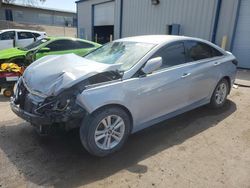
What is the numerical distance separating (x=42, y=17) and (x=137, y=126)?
4228 centimetres

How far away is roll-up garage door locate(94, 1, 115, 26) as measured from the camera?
1783cm

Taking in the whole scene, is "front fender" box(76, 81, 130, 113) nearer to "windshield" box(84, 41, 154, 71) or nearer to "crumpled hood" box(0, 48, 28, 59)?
"windshield" box(84, 41, 154, 71)

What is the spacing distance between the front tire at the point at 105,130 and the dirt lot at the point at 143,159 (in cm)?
16

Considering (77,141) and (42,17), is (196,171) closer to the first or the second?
(77,141)

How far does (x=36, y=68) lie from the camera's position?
3.78 meters

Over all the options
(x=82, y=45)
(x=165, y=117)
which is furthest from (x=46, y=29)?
(x=165, y=117)

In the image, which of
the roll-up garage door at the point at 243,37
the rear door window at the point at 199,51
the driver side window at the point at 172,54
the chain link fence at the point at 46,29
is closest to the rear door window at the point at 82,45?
the rear door window at the point at 199,51

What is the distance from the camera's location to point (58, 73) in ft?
10.9

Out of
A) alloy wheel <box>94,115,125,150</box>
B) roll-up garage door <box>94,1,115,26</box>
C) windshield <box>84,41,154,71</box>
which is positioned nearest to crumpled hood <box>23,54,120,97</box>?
windshield <box>84,41,154,71</box>

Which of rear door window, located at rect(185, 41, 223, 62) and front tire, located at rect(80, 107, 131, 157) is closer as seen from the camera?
front tire, located at rect(80, 107, 131, 157)

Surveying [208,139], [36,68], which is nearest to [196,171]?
[208,139]

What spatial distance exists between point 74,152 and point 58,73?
3.70 ft

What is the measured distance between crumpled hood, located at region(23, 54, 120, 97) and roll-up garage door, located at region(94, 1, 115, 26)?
1479cm

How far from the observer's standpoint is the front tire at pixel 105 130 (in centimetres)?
301
